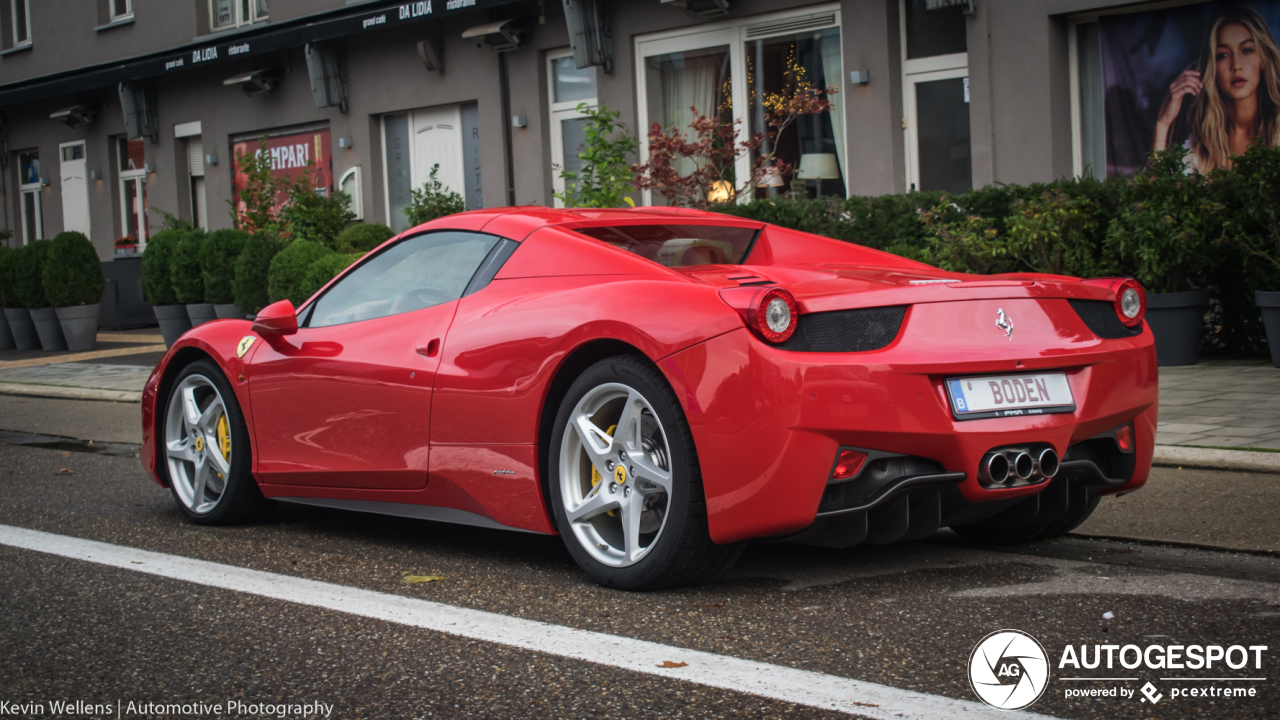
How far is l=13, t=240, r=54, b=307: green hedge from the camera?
16203 mm

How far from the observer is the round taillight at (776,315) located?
3416 millimetres

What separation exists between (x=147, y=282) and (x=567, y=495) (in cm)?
1205

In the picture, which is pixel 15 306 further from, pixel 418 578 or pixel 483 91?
pixel 418 578

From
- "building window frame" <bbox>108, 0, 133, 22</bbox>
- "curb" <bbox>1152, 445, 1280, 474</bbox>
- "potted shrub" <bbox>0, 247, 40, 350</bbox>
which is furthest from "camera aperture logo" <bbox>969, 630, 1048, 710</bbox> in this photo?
"building window frame" <bbox>108, 0, 133, 22</bbox>

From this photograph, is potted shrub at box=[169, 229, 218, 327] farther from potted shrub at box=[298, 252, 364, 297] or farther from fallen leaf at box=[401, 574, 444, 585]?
fallen leaf at box=[401, 574, 444, 585]

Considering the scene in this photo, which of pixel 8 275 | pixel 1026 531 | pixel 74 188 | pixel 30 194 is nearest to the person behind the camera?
pixel 1026 531

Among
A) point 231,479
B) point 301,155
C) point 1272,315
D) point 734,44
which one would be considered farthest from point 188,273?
point 1272,315

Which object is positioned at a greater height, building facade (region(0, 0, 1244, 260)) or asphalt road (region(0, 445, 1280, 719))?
building facade (region(0, 0, 1244, 260))

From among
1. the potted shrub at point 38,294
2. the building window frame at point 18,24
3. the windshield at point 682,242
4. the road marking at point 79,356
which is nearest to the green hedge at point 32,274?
the potted shrub at point 38,294

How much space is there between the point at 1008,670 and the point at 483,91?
14.8 m

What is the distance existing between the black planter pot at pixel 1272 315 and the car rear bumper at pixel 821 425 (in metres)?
5.83

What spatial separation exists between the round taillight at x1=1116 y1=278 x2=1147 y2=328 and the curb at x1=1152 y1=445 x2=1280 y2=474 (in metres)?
1.93

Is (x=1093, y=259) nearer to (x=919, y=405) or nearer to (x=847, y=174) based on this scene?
→ (x=847, y=174)

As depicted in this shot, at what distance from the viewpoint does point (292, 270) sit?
12250 mm
